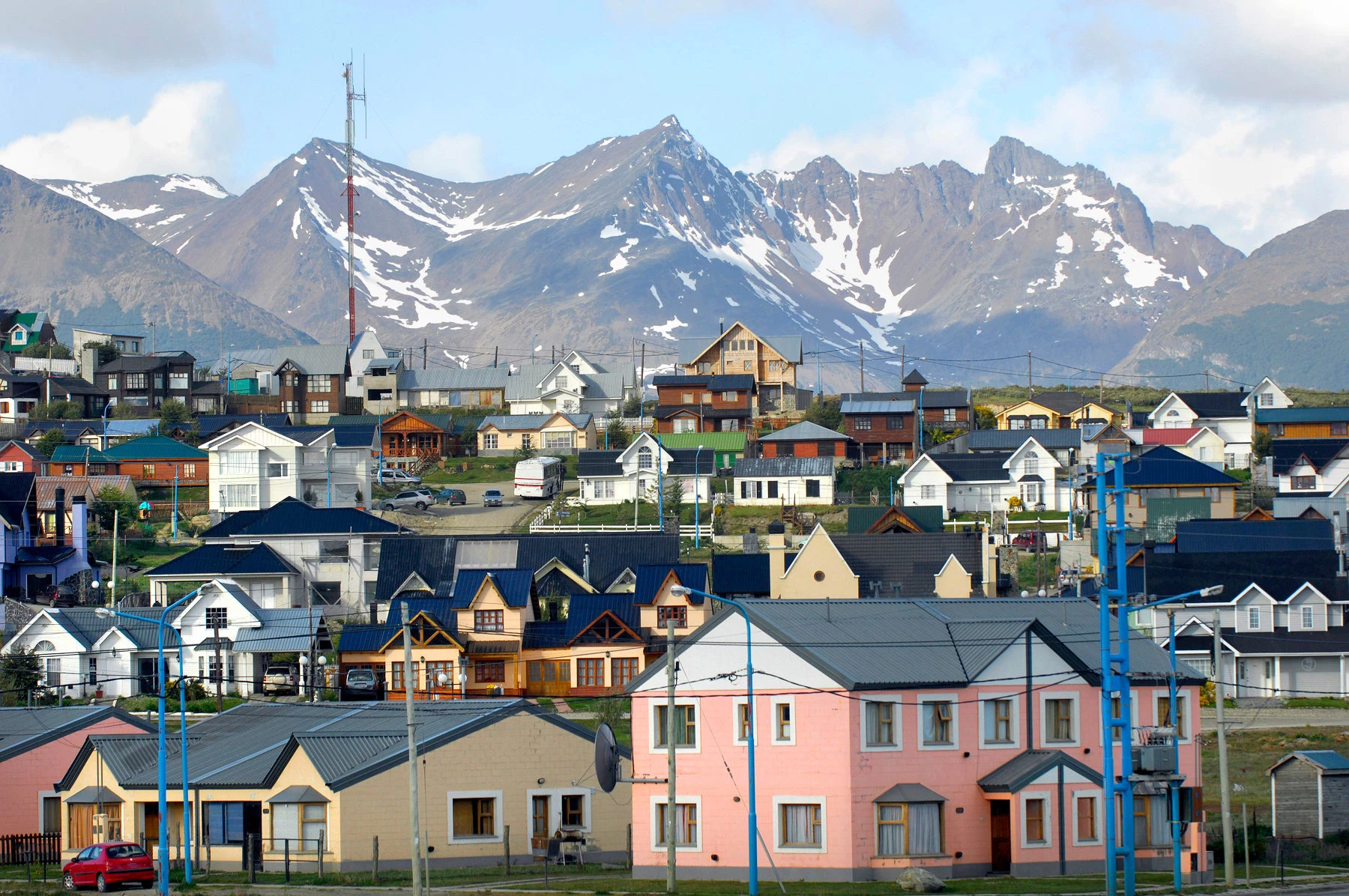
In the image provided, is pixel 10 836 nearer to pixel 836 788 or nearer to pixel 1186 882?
pixel 836 788

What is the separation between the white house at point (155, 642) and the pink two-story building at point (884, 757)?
27629 millimetres

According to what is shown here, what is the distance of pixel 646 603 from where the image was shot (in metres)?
64.6

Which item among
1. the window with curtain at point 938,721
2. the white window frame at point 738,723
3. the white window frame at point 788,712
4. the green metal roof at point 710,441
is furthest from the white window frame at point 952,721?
the green metal roof at point 710,441

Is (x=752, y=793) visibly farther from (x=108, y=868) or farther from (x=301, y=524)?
(x=301, y=524)

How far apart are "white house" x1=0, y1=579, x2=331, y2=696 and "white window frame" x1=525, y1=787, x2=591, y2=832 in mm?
23226

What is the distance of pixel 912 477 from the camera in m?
96.0

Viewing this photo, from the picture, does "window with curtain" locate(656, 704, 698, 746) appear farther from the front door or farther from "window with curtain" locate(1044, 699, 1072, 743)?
"window with curtain" locate(1044, 699, 1072, 743)

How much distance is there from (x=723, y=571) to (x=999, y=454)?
34955 millimetres

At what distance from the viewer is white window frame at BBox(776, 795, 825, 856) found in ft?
126

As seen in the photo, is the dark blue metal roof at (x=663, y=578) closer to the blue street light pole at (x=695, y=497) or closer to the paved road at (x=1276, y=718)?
the blue street light pole at (x=695, y=497)

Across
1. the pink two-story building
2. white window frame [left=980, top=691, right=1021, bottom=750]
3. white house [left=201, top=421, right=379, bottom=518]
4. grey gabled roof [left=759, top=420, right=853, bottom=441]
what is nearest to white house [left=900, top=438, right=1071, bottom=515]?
grey gabled roof [left=759, top=420, right=853, bottom=441]

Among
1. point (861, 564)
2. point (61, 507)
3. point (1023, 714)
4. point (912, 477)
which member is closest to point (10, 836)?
point (1023, 714)

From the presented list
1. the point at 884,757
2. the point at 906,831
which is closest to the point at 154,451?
the point at 884,757

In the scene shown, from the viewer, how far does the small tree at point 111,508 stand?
9206cm
